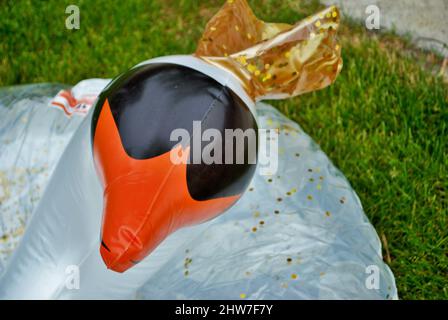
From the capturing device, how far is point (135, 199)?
0.87 metres

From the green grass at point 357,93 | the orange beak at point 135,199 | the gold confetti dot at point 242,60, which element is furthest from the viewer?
the green grass at point 357,93

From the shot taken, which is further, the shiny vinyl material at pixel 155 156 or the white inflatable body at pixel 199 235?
the white inflatable body at pixel 199 235

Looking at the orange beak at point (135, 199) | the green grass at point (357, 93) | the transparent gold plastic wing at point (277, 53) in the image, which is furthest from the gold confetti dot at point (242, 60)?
the green grass at point (357, 93)

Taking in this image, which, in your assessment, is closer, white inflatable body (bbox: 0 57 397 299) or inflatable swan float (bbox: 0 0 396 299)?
inflatable swan float (bbox: 0 0 396 299)

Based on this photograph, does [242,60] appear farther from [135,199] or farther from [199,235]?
[199,235]

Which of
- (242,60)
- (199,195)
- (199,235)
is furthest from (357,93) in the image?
(199,195)

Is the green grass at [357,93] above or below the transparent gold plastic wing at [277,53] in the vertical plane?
below

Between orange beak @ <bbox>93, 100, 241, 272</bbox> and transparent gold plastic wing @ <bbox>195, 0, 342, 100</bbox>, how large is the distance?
0.68ft

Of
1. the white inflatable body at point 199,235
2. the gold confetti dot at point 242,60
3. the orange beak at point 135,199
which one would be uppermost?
the gold confetti dot at point 242,60

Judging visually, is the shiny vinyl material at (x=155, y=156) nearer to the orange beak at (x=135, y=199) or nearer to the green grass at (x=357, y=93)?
the orange beak at (x=135, y=199)

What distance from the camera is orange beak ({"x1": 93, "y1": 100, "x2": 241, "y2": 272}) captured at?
0.87 m

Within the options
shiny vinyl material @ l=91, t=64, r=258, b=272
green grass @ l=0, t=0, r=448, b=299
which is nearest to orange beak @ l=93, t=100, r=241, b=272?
shiny vinyl material @ l=91, t=64, r=258, b=272

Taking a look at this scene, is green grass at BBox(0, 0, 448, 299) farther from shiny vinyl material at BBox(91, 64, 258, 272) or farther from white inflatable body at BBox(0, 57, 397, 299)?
shiny vinyl material at BBox(91, 64, 258, 272)

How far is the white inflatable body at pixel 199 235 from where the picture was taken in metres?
A: 1.10
